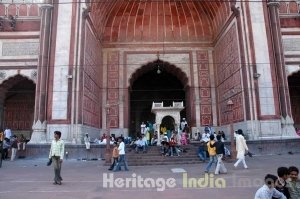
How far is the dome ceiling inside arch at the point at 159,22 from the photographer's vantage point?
21984mm

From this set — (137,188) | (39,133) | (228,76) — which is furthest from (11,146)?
(228,76)

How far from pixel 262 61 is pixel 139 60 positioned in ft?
29.3

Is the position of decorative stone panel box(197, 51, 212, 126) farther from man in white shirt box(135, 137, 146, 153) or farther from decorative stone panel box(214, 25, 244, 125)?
man in white shirt box(135, 137, 146, 153)

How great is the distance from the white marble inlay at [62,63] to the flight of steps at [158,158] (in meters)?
3.97

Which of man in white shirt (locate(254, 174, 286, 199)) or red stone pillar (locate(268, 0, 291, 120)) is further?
red stone pillar (locate(268, 0, 291, 120))

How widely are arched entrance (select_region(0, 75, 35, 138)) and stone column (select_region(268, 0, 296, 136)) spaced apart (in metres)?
14.4

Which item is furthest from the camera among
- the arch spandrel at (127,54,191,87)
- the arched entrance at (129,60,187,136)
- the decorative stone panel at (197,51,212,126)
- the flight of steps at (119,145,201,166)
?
the arched entrance at (129,60,187,136)

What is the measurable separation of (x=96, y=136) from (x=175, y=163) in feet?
26.8

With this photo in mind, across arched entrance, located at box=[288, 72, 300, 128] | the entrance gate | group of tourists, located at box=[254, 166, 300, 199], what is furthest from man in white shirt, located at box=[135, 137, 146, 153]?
group of tourists, located at box=[254, 166, 300, 199]

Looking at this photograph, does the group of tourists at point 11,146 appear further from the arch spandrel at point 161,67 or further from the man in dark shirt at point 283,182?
the man in dark shirt at point 283,182

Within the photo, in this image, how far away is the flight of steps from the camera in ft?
41.9

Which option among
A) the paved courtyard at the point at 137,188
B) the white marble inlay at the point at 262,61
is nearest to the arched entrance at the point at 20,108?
the paved courtyard at the point at 137,188

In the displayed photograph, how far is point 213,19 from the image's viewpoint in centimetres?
2194

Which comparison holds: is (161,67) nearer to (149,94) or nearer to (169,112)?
(149,94)
